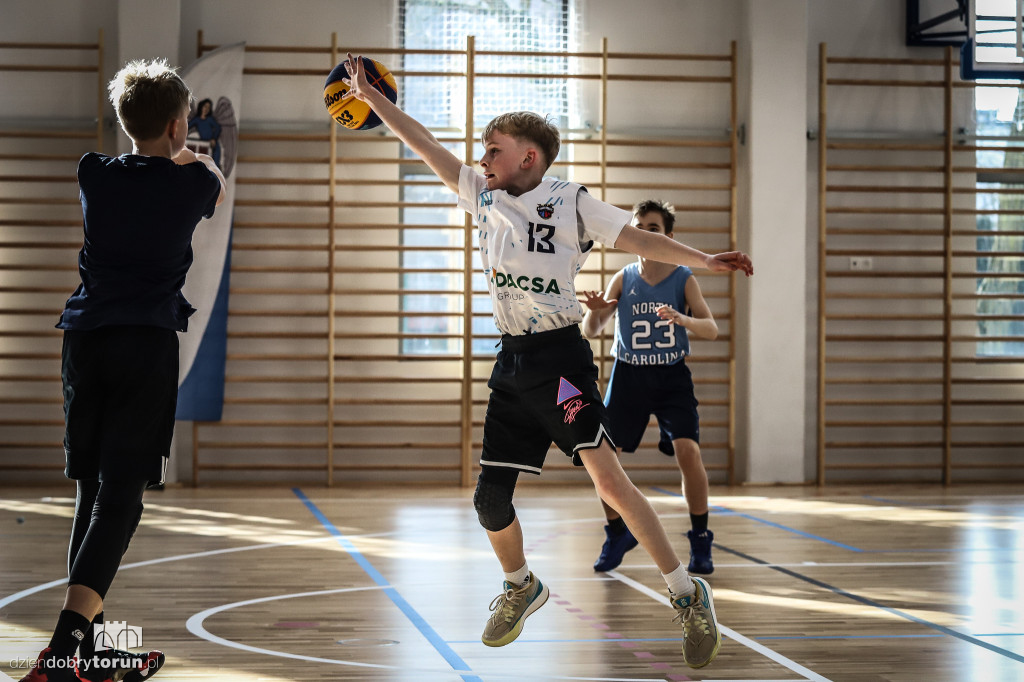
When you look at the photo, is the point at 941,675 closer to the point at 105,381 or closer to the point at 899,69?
the point at 105,381

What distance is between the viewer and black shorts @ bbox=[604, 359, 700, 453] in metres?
4.46

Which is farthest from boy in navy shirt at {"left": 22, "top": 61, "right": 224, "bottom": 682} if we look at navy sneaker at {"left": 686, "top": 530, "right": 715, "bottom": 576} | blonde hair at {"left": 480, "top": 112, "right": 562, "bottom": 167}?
navy sneaker at {"left": 686, "top": 530, "right": 715, "bottom": 576}

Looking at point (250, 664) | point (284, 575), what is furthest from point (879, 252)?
point (250, 664)

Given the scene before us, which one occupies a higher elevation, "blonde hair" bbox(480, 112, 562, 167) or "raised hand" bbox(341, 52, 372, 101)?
"raised hand" bbox(341, 52, 372, 101)

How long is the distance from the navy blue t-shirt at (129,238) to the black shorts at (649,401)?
2.41 m

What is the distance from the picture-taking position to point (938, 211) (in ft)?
28.3

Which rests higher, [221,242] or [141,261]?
[221,242]

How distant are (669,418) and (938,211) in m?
5.21

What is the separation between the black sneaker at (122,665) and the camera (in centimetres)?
242

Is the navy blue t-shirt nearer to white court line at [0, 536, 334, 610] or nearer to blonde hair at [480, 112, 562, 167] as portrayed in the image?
blonde hair at [480, 112, 562, 167]

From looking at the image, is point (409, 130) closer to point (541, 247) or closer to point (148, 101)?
point (541, 247)

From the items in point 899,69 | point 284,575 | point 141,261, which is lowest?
point 284,575

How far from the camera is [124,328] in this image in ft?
7.75

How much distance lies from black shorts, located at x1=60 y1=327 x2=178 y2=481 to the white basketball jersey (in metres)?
0.88
